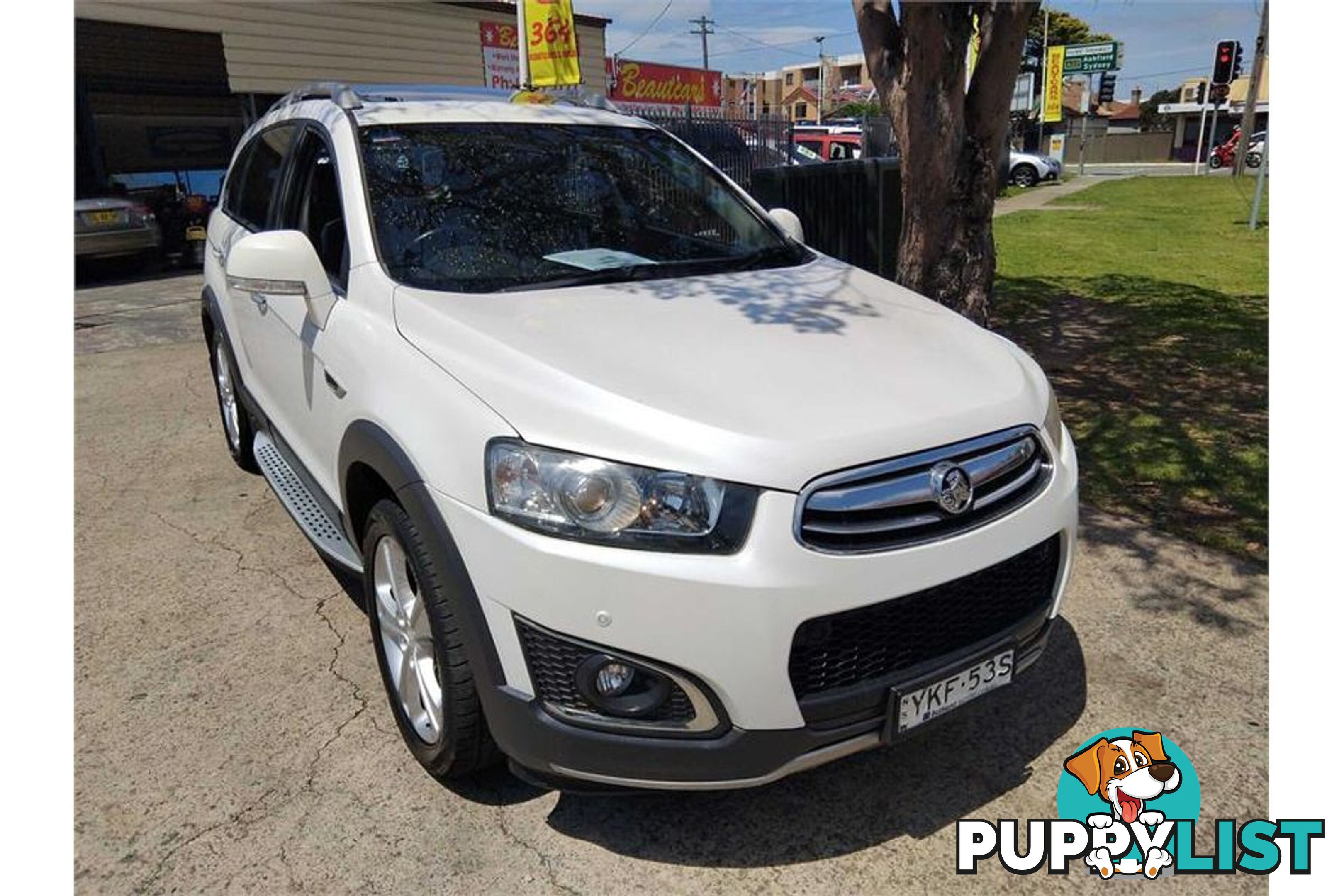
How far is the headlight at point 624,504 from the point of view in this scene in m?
2.02

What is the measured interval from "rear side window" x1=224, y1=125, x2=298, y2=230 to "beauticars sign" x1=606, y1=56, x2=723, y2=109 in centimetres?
2200

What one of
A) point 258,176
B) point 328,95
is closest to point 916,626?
point 328,95

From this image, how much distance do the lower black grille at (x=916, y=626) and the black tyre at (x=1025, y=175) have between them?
97.9 feet

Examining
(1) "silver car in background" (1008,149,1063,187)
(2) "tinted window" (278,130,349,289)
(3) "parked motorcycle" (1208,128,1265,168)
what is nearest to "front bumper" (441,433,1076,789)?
(2) "tinted window" (278,130,349,289)

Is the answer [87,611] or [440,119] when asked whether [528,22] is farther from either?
[87,611]

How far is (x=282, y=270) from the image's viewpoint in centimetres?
285

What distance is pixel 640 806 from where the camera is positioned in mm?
2574

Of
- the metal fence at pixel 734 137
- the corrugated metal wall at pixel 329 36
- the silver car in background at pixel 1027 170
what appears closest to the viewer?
the metal fence at pixel 734 137

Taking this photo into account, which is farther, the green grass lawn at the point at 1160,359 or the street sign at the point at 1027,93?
the street sign at the point at 1027,93

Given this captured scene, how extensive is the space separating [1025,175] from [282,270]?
30.6 m

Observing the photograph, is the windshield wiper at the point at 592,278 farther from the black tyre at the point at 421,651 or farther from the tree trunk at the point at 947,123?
the tree trunk at the point at 947,123

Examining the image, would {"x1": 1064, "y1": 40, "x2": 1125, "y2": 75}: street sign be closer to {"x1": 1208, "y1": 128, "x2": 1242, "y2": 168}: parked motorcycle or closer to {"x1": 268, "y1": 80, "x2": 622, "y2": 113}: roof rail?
{"x1": 1208, "y1": 128, "x2": 1242, "y2": 168}: parked motorcycle

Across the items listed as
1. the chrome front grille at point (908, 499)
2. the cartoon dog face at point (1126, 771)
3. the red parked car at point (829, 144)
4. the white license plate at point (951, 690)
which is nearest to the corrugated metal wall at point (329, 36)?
the red parked car at point (829, 144)

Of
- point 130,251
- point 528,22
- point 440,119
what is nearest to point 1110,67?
point 528,22
